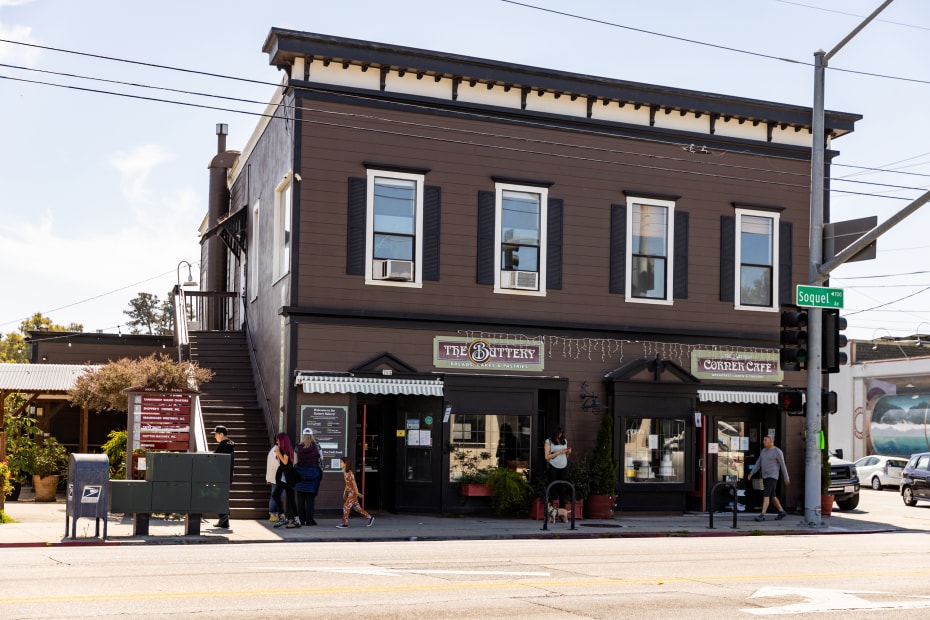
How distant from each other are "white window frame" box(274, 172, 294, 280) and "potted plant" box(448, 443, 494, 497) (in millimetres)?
5097

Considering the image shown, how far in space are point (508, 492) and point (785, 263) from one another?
906 centimetres

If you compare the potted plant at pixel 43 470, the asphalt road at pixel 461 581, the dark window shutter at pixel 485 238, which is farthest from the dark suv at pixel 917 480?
the potted plant at pixel 43 470

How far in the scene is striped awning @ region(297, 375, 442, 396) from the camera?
2178 cm

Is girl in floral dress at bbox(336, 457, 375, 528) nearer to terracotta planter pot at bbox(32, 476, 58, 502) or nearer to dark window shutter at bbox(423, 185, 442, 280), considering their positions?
dark window shutter at bbox(423, 185, 442, 280)

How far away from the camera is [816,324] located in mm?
21844

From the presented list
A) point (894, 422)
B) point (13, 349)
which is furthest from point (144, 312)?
point (894, 422)

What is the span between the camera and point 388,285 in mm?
22922

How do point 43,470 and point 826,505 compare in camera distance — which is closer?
point 826,505

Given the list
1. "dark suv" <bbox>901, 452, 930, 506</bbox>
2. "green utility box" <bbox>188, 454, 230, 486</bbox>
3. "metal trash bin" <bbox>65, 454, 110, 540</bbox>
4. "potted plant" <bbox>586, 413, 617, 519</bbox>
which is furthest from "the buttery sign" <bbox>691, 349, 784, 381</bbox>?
"metal trash bin" <bbox>65, 454, 110, 540</bbox>

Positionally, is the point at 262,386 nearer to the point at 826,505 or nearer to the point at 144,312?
the point at 826,505

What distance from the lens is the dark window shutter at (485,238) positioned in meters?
23.7

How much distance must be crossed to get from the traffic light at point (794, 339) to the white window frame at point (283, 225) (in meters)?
9.69

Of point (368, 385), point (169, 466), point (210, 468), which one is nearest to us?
point (169, 466)

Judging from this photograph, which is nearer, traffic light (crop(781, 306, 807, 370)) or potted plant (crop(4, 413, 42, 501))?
traffic light (crop(781, 306, 807, 370))
